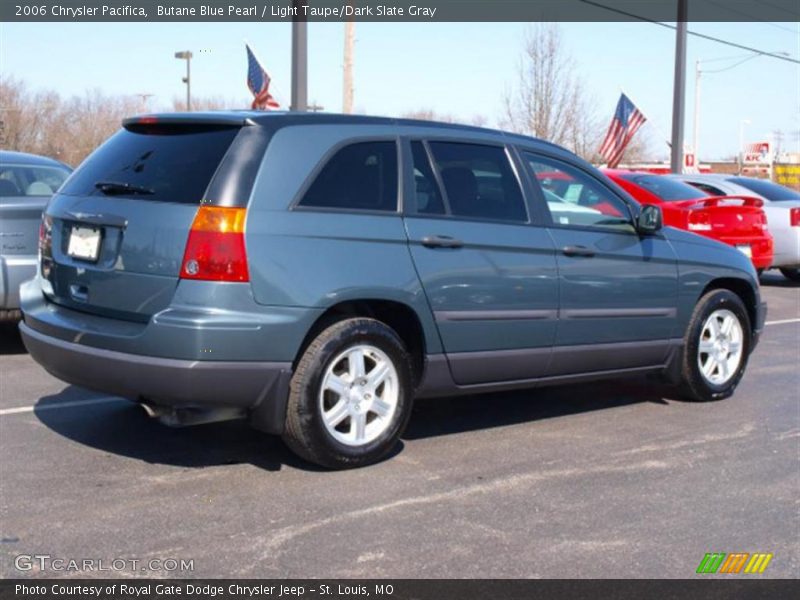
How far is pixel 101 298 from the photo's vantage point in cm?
525

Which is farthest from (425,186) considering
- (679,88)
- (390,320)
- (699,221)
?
(679,88)

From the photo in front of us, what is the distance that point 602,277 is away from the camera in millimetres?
6586

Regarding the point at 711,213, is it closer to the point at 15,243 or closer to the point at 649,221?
the point at 649,221

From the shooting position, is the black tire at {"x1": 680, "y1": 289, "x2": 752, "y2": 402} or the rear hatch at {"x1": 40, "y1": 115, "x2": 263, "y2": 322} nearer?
the rear hatch at {"x1": 40, "y1": 115, "x2": 263, "y2": 322}

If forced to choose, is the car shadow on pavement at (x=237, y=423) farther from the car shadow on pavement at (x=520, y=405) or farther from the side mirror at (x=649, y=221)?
the side mirror at (x=649, y=221)

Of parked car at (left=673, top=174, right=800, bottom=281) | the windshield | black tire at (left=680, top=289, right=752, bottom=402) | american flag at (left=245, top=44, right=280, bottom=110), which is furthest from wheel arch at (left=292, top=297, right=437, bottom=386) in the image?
the windshield

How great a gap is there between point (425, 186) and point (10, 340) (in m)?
4.91

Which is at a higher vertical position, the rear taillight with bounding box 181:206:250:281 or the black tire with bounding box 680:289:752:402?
the rear taillight with bounding box 181:206:250:281

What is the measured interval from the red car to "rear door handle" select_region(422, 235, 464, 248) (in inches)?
321

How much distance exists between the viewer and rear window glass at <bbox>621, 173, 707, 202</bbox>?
1391cm

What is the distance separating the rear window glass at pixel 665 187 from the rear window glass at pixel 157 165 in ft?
30.9

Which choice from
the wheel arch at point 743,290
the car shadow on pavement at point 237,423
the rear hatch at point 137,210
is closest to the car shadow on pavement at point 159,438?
the car shadow on pavement at point 237,423

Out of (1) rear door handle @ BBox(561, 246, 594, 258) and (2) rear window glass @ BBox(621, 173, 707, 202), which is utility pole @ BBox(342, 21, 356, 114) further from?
(1) rear door handle @ BBox(561, 246, 594, 258)
